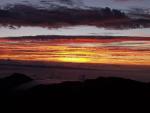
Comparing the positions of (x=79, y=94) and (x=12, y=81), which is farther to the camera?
(x=12, y=81)

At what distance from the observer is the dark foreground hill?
6956 cm

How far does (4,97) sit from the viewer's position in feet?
238

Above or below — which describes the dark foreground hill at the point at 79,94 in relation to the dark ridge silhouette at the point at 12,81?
above

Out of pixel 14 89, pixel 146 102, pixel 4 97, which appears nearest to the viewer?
pixel 146 102

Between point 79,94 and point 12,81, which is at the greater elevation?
point 79,94

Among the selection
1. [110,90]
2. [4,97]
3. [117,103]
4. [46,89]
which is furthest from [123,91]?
[4,97]

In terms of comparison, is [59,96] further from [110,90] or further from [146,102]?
[146,102]

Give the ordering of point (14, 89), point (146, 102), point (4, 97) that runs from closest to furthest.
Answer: point (146, 102) → point (4, 97) → point (14, 89)

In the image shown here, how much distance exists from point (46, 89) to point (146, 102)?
17487mm

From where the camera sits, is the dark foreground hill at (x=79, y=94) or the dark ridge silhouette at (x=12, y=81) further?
the dark ridge silhouette at (x=12, y=81)

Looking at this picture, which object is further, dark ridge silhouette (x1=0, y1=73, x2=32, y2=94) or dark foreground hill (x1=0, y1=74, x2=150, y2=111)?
dark ridge silhouette (x1=0, y1=73, x2=32, y2=94)

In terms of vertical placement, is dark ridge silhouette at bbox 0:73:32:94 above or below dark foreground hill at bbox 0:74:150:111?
below

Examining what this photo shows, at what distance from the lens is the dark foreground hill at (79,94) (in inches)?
2739

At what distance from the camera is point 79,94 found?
73.1m
